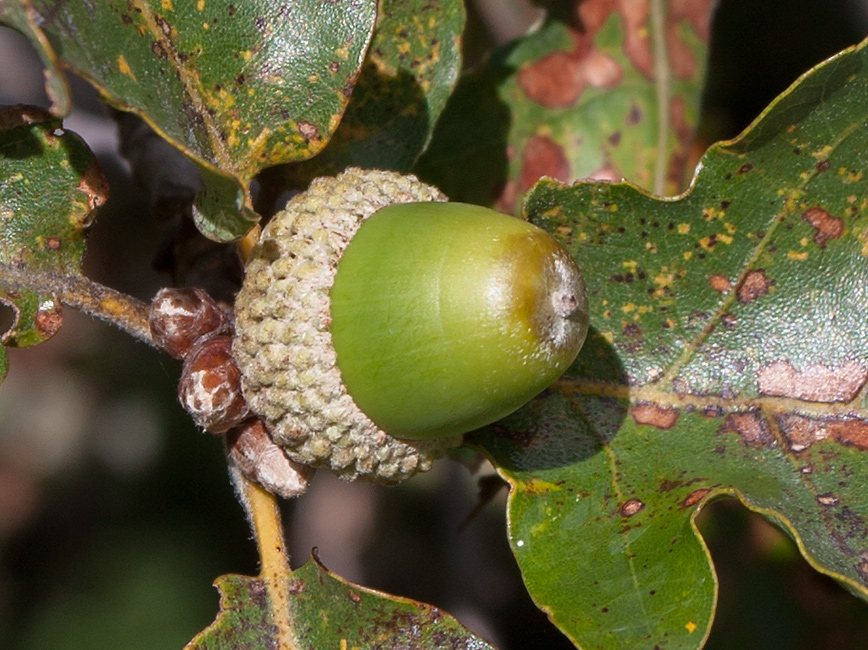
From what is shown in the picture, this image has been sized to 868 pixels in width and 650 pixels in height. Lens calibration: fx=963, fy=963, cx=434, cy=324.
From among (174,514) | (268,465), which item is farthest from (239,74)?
(174,514)

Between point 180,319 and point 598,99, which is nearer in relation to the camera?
point 180,319

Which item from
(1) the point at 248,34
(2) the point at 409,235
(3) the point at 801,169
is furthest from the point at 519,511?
(1) the point at 248,34

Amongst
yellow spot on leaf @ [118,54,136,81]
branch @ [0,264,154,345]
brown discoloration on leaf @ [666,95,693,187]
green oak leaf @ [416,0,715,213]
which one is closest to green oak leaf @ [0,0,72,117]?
yellow spot on leaf @ [118,54,136,81]

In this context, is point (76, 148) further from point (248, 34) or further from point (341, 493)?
point (341, 493)

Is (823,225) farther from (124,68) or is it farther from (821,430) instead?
(124,68)

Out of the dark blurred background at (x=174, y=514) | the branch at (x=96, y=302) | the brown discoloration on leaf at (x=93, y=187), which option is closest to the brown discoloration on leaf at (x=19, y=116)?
the brown discoloration on leaf at (x=93, y=187)

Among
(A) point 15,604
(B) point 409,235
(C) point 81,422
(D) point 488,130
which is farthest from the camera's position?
(C) point 81,422

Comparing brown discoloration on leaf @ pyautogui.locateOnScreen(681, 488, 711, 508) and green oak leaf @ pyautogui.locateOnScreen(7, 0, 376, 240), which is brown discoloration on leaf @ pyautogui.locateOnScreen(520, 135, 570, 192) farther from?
brown discoloration on leaf @ pyautogui.locateOnScreen(681, 488, 711, 508)
